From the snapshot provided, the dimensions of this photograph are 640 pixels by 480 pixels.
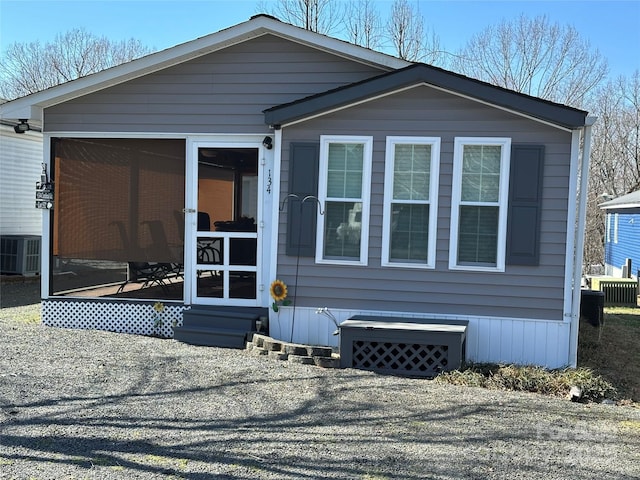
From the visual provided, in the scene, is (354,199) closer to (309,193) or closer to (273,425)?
(309,193)

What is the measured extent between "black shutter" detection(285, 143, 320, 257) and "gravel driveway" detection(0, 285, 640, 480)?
4.42 feet

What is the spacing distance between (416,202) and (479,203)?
25.9 inches

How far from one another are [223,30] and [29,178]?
8.52 m

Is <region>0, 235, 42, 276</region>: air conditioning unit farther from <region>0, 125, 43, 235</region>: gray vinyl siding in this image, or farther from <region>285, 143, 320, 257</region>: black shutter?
<region>285, 143, 320, 257</region>: black shutter

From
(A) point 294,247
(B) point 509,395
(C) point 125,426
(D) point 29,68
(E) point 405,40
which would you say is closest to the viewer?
(C) point 125,426

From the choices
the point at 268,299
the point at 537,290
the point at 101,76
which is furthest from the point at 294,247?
the point at 101,76

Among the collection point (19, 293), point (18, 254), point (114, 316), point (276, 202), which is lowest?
point (19, 293)

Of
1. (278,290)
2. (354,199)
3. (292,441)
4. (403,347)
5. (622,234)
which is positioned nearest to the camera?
(292,441)

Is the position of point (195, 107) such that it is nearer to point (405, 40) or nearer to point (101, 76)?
point (101, 76)

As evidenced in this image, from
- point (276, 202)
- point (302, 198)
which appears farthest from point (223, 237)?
point (302, 198)

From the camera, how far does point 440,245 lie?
682 cm

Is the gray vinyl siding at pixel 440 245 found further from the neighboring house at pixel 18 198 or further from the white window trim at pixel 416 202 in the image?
the neighboring house at pixel 18 198

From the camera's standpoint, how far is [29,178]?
1402 cm

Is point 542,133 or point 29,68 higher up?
point 29,68
